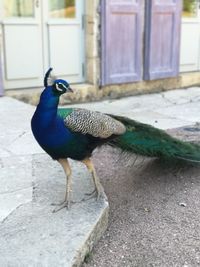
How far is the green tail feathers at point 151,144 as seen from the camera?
8.75 ft

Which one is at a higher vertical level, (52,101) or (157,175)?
(52,101)

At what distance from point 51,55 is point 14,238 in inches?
155

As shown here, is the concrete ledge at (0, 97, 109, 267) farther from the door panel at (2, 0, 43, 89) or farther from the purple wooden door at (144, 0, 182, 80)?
the purple wooden door at (144, 0, 182, 80)

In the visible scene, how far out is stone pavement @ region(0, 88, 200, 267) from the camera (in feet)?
6.45

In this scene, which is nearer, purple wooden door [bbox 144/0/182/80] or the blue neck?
the blue neck

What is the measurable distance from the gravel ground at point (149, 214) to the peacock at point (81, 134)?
16 centimetres

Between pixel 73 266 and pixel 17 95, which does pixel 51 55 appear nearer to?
pixel 17 95

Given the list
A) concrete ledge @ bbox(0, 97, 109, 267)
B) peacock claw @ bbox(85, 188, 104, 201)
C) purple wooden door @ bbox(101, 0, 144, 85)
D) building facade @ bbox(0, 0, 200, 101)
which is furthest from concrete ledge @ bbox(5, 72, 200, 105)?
peacock claw @ bbox(85, 188, 104, 201)

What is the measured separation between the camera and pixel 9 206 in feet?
8.00

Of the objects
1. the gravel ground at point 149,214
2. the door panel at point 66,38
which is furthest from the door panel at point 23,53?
the gravel ground at point 149,214

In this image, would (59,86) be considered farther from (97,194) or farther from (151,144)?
(151,144)

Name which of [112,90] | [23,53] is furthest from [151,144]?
[112,90]

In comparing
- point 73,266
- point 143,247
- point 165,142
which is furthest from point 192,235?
point 73,266

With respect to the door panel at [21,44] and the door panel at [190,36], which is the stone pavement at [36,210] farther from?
the door panel at [190,36]
